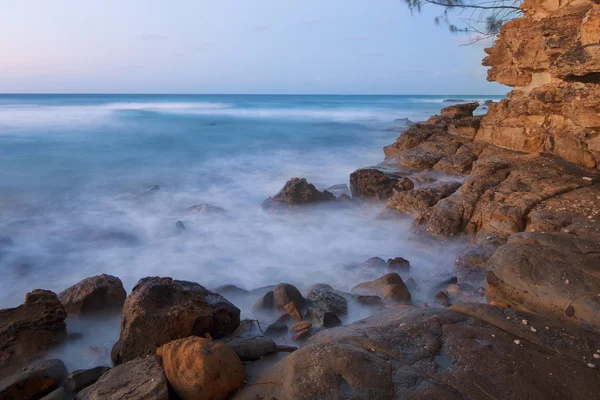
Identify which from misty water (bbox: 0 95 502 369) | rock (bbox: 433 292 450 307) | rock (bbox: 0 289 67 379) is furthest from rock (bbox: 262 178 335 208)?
rock (bbox: 0 289 67 379)

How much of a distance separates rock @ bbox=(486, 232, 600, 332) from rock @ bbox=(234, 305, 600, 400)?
416 mm

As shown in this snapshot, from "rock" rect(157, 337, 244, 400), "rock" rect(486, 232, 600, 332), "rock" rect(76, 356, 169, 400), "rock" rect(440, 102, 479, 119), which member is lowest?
"rock" rect(76, 356, 169, 400)

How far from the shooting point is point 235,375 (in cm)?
277

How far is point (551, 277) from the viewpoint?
11.5 ft

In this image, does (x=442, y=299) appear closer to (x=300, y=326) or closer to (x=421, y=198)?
(x=300, y=326)

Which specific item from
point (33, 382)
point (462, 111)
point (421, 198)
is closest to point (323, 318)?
point (33, 382)

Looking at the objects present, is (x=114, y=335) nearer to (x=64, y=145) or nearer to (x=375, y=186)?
(x=375, y=186)

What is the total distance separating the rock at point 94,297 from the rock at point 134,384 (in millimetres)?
1695

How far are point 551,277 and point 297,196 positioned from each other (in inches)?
234

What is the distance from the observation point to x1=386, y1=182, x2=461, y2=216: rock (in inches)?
293

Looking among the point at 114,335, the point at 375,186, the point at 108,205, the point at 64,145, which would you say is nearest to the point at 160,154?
the point at 64,145

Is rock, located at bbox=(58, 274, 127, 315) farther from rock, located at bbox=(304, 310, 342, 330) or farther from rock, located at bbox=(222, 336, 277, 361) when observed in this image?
rock, located at bbox=(304, 310, 342, 330)

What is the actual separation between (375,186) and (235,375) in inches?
263

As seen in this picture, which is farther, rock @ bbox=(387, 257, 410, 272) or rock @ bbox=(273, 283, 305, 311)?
rock @ bbox=(387, 257, 410, 272)
